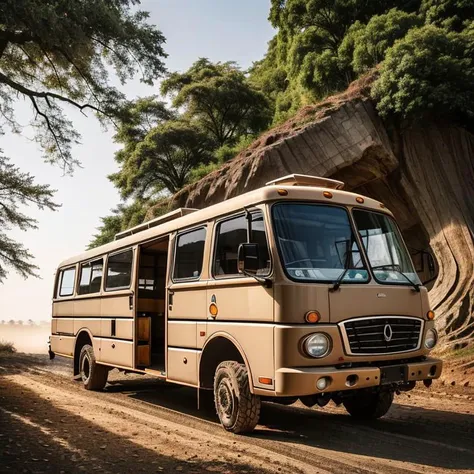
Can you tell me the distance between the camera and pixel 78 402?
395 inches

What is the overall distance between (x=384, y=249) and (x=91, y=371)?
704 centimetres

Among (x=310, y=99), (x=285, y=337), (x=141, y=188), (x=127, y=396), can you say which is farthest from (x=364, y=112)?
(x=141, y=188)

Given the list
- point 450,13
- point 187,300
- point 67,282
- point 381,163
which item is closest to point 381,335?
point 187,300

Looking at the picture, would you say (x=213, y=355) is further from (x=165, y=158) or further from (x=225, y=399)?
(x=165, y=158)

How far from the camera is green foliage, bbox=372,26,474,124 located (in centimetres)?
1817

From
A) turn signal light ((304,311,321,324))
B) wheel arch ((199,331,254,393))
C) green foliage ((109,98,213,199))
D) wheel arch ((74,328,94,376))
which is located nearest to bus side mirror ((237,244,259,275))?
turn signal light ((304,311,321,324))

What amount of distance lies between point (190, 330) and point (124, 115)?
9724mm

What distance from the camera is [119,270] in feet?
35.6

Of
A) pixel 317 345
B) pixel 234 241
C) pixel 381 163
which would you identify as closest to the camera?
pixel 317 345

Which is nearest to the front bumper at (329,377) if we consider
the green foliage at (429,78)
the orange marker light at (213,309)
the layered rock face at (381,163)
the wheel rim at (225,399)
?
the wheel rim at (225,399)

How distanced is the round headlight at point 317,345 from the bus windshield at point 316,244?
66cm

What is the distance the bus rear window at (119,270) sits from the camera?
409 inches

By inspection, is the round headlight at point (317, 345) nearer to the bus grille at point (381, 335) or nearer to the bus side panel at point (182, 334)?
the bus grille at point (381, 335)

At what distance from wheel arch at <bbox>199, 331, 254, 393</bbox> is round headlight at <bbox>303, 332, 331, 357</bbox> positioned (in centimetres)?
127
